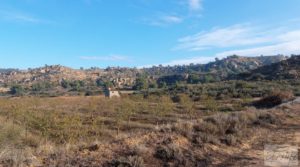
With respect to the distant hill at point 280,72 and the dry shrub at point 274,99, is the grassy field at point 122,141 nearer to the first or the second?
the dry shrub at point 274,99

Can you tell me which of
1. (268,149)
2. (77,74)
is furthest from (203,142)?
(77,74)

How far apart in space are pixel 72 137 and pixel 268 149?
8.81 meters

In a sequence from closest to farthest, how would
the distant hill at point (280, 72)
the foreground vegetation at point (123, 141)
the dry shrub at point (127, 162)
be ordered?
the dry shrub at point (127, 162) < the foreground vegetation at point (123, 141) < the distant hill at point (280, 72)

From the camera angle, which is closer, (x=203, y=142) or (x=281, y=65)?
(x=203, y=142)

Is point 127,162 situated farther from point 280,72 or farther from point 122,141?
point 280,72

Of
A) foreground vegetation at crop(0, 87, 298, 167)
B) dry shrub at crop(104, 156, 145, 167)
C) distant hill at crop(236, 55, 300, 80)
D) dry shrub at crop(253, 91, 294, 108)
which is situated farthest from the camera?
distant hill at crop(236, 55, 300, 80)

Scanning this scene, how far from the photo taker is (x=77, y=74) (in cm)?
19362

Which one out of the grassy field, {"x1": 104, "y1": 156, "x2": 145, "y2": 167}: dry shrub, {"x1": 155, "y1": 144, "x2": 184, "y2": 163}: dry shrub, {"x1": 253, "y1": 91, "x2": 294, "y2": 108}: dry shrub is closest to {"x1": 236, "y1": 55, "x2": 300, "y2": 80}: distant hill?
{"x1": 253, "y1": 91, "x2": 294, "y2": 108}: dry shrub

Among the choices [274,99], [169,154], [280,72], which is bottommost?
[274,99]

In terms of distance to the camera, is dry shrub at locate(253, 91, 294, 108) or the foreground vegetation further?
dry shrub at locate(253, 91, 294, 108)

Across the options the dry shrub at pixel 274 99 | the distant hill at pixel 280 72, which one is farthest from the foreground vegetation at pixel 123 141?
the distant hill at pixel 280 72

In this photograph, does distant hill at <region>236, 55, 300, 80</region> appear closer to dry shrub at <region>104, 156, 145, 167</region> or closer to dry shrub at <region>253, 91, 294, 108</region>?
dry shrub at <region>253, 91, 294, 108</region>

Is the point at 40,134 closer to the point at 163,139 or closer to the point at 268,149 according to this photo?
the point at 163,139

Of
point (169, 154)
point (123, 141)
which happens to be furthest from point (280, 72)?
point (169, 154)
